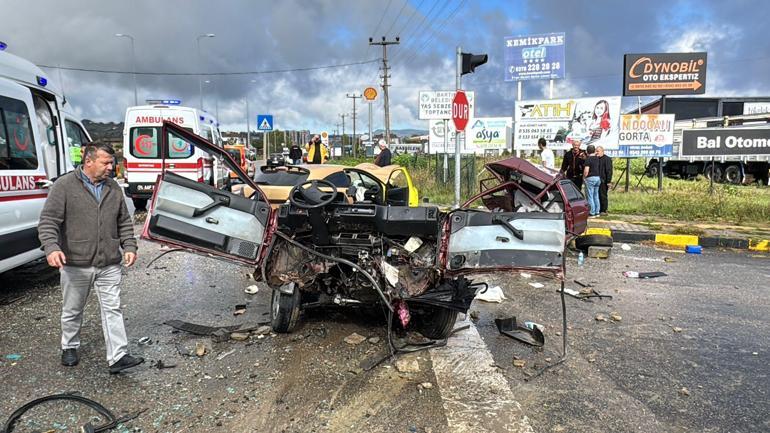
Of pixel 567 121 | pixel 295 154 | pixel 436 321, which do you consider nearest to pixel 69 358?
pixel 436 321

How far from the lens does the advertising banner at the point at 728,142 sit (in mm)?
14695

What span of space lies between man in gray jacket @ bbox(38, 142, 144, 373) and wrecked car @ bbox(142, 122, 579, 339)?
0.38m

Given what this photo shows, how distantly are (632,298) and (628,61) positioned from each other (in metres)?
15.0

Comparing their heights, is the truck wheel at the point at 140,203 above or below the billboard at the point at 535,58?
below

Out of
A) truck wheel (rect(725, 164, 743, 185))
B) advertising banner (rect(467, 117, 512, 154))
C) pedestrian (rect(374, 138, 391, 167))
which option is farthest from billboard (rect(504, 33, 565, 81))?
pedestrian (rect(374, 138, 391, 167))

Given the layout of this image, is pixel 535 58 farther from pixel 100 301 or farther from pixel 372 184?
pixel 100 301

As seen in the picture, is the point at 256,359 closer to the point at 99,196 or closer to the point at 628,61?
the point at 99,196

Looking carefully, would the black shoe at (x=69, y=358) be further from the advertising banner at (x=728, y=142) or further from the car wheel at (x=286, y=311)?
the advertising banner at (x=728, y=142)

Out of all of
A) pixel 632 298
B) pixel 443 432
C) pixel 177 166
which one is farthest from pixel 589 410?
pixel 177 166

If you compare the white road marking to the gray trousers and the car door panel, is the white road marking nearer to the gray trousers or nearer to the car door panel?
the car door panel

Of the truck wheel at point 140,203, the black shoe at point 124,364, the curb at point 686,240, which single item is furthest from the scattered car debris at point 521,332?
the truck wheel at point 140,203

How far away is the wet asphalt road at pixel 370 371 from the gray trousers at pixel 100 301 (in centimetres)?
24

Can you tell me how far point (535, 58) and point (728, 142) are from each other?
931cm

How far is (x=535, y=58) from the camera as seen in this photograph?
73.0 ft
